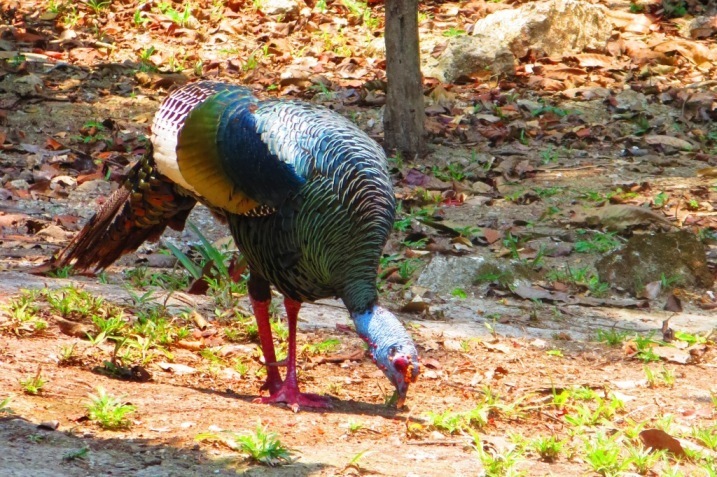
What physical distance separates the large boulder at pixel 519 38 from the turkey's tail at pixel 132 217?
20.5 ft

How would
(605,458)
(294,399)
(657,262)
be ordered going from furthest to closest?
(657,262)
(294,399)
(605,458)

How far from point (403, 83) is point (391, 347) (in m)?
5.01

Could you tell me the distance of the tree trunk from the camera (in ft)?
28.3

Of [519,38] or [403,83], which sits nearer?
[403,83]

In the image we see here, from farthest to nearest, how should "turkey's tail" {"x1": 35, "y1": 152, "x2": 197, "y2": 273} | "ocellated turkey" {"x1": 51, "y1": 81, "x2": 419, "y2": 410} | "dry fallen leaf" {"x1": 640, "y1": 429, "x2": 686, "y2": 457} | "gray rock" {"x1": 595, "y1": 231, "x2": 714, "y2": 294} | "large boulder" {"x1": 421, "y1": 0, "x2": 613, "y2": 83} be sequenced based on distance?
"large boulder" {"x1": 421, "y1": 0, "x2": 613, "y2": 83} → "gray rock" {"x1": 595, "y1": 231, "x2": 714, "y2": 294} → "turkey's tail" {"x1": 35, "y1": 152, "x2": 197, "y2": 273} → "ocellated turkey" {"x1": 51, "y1": 81, "x2": 419, "y2": 410} → "dry fallen leaf" {"x1": 640, "y1": 429, "x2": 686, "y2": 457}

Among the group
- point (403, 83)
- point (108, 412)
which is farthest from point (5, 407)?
point (403, 83)

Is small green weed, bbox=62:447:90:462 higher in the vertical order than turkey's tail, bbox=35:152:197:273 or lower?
lower

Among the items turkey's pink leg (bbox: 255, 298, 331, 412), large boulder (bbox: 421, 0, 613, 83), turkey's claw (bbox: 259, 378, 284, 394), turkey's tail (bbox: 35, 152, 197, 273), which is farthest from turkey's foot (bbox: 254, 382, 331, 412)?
large boulder (bbox: 421, 0, 613, 83)

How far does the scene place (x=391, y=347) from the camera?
415 cm

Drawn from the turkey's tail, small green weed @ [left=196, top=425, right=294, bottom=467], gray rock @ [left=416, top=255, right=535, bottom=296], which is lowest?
gray rock @ [left=416, top=255, right=535, bottom=296]

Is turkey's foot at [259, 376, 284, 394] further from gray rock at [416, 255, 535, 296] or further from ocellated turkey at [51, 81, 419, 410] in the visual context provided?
gray rock at [416, 255, 535, 296]

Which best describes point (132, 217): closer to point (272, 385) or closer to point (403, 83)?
point (272, 385)

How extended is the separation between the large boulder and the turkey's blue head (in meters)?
6.96

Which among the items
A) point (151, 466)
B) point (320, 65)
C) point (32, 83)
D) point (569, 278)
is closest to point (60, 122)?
point (32, 83)
